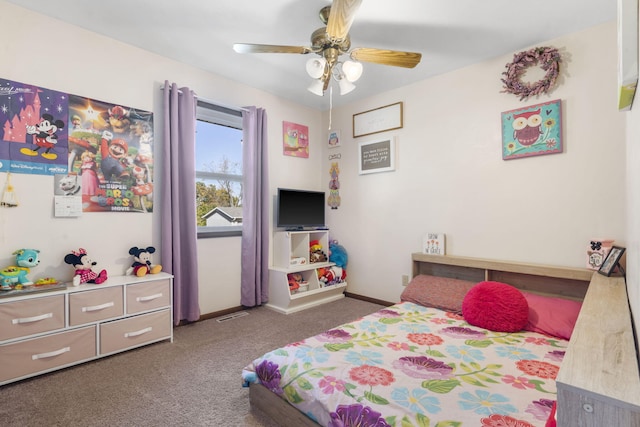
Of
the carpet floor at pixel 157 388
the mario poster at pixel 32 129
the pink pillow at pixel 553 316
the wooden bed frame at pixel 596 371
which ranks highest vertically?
the mario poster at pixel 32 129

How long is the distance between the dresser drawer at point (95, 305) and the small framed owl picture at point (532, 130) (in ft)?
11.2

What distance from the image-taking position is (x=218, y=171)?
11.2 feet

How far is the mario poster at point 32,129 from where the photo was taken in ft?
6.98

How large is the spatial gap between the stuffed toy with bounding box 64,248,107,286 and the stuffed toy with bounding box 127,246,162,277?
0.24 metres

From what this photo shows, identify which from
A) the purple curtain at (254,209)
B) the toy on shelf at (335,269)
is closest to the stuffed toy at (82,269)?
the purple curtain at (254,209)

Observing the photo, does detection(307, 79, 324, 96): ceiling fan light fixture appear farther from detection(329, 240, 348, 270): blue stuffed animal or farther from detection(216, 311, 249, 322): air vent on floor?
detection(216, 311, 249, 322): air vent on floor

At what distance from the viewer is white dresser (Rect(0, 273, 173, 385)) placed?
6.34ft

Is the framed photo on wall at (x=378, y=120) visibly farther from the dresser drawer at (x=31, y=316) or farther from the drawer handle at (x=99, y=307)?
the dresser drawer at (x=31, y=316)

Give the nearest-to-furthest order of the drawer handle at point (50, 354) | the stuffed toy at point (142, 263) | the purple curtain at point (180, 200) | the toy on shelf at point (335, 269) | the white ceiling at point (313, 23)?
1. the drawer handle at point (50, 354)
2. the white ceiling at point (313, 23)
3. the stuffed toy at point (142, 263)
4. the purple curtain at point (180, 200)
5. the toy on shelf at point (335, 269)

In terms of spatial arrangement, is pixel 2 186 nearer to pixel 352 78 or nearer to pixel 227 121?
pixel 227 121

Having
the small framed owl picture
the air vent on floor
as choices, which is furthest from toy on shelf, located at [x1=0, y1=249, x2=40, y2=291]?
the small framed owl picture

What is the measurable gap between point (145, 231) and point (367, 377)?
2.33 metres

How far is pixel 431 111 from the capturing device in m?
3.27

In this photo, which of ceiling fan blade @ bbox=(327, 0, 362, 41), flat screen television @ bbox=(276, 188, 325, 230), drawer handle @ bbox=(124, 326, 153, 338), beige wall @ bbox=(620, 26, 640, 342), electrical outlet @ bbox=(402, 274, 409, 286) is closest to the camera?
beige wall @ bbox=(620, 26, 640, 342)
